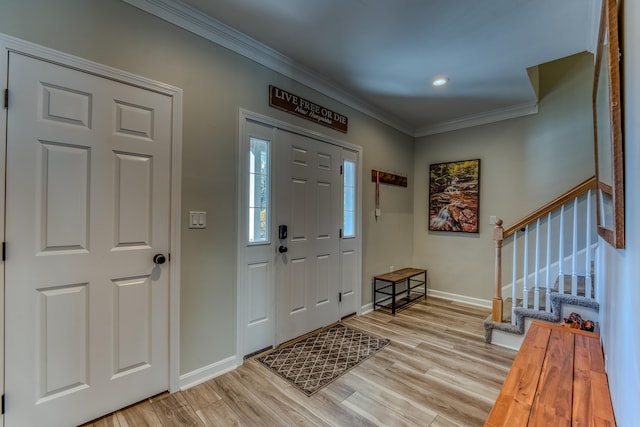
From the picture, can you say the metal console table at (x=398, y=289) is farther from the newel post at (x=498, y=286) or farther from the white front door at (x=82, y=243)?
the white front door at (x=82, y=243)

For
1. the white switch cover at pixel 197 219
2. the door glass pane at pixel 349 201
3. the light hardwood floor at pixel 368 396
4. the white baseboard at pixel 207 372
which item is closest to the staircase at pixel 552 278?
the light hardwood floor at pixel 368 396

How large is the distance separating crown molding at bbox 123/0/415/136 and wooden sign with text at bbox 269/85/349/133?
18 cm

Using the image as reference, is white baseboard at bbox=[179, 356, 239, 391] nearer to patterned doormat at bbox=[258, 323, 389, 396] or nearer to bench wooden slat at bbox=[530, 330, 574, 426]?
patterned doormat at bbox=[258, 323, 389, 396]

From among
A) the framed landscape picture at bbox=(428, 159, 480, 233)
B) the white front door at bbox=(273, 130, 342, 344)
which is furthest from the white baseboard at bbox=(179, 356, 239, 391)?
the framed landscape picture at bbox=(428, 159, 480, 233)

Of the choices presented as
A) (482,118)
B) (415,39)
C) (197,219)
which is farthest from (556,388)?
(482,118)

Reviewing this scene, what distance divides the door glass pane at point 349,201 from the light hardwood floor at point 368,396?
1.35 metres

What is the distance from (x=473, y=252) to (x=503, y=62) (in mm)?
2428

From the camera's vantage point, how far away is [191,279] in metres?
2.07

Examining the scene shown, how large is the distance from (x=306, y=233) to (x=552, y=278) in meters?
2.74

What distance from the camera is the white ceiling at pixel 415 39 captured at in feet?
A: 6.48

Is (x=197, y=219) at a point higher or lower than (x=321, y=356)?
higher

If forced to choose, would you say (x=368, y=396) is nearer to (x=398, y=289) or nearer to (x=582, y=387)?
(x=582, y=387)

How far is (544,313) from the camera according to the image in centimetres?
251

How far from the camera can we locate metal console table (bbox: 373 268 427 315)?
3.71 meters
